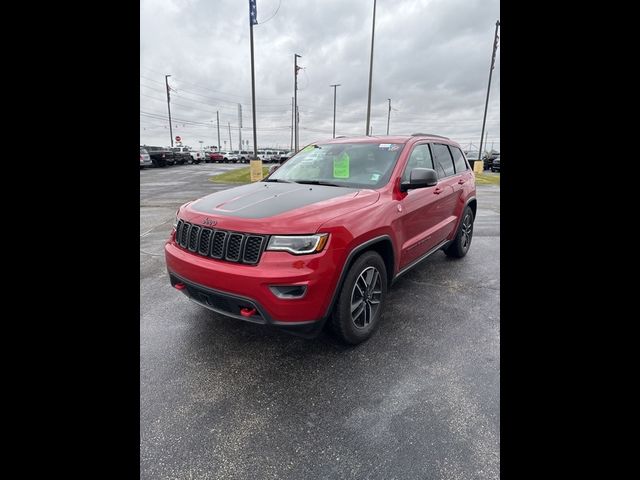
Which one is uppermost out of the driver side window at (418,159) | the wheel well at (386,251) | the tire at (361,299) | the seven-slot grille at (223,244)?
the driver side window at (418,159)

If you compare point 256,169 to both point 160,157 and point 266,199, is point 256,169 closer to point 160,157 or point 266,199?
point 266,199

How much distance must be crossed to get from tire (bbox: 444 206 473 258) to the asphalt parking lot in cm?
153

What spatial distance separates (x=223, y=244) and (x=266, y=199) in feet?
1.99

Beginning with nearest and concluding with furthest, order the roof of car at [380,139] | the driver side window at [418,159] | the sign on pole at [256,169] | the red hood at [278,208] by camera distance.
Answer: the red hood at [278,208]
the driver side window at [418,159]
the roof of car at [380,139]
the sign on pole at [256,169]

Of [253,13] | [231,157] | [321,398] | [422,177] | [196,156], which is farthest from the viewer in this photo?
[231,157]

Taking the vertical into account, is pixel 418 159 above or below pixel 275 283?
above

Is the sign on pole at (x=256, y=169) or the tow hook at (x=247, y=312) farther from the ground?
the sign on pole at (x=256, y=169)

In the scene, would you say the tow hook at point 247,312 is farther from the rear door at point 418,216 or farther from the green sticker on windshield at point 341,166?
the green sticker on windshield at point 341,166

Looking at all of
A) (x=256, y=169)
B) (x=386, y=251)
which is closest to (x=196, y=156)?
(x=256, y=169)

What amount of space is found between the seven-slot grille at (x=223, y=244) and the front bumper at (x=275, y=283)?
52mm

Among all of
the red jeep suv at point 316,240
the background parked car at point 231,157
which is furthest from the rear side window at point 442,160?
the background parked car at point 231,157

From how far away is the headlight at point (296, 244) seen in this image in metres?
2.37

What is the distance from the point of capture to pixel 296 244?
2377 millimetres
